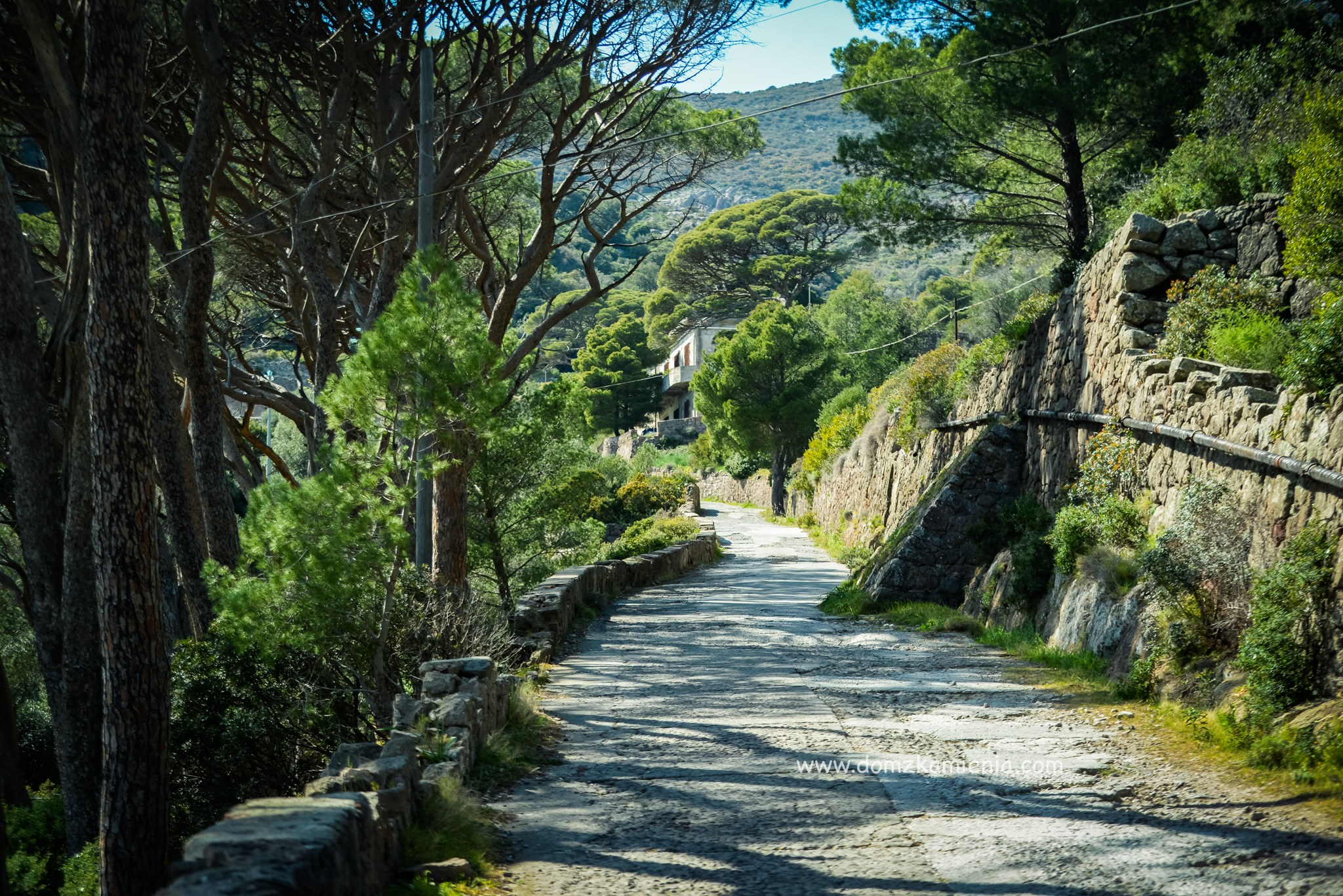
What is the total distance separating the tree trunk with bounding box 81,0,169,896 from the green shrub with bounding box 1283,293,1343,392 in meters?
7.79

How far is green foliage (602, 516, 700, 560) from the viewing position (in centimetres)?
2430

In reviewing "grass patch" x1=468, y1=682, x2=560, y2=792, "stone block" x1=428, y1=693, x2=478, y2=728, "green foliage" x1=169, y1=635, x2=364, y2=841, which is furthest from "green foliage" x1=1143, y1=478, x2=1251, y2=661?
"green foliage" x1=169, y1=635, x2=364, y2=841

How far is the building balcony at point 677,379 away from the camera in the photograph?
64812mm

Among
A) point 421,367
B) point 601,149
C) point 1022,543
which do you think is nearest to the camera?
point 421,367

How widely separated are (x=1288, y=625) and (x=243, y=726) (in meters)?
7.25

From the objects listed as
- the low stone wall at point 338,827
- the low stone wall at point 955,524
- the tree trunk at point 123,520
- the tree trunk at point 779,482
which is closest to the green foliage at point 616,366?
the tree trunk at point 779,482

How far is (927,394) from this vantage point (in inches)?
858

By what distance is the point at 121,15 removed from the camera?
7301 mm

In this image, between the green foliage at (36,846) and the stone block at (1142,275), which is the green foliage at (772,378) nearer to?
the stone block at (1142,275)

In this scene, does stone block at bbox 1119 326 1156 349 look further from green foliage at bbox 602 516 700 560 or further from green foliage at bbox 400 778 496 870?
green foliage at bbox 602 516 700 560

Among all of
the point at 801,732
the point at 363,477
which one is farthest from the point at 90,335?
the point at 801,732

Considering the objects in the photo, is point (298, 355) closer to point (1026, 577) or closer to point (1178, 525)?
point (1026, 577)

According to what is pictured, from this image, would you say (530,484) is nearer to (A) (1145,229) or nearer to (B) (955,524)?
(B) (955,524)

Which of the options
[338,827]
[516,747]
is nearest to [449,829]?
[338,827]
